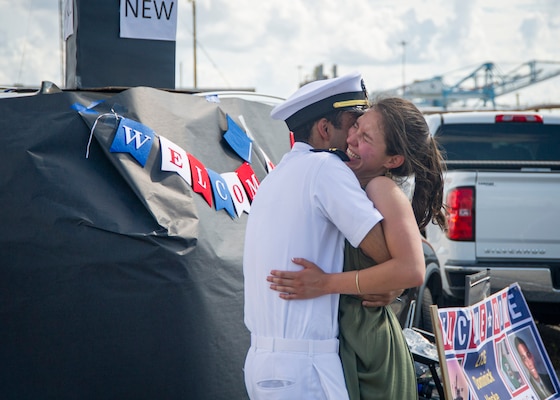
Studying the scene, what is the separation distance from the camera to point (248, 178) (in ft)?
13.9

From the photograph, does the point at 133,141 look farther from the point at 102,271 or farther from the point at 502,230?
the point at 502,230

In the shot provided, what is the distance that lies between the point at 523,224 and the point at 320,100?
4.08 meters

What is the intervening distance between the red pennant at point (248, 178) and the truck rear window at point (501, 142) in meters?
3.53

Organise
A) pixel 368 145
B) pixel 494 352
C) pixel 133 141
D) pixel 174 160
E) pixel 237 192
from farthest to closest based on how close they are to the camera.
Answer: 1. pixel 237 192
2. pixel 494 352
3. pixel 174 160
4. pixel 133 141
5. pixel 368 145

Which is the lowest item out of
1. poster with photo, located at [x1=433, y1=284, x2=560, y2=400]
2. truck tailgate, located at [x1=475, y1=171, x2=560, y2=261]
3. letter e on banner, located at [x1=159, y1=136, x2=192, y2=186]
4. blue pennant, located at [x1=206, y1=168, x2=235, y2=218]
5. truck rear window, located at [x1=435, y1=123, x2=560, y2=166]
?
poster with photo, located at [x1=433, y1=284, x2=560, y2=400]

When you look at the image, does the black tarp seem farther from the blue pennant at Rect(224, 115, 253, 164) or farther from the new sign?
the new sign

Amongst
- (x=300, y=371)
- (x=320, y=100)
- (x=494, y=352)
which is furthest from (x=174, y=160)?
(x=494, y=352)

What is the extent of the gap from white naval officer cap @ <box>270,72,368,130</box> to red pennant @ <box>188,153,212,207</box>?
3.87 feet

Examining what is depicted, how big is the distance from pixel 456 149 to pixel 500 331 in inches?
148

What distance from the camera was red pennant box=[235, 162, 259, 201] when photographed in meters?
4.16

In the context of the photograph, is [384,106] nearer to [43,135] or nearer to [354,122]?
[354,122]

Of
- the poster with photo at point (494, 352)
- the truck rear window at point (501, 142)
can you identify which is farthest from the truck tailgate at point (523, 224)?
the poster with photo at point (494, 352)

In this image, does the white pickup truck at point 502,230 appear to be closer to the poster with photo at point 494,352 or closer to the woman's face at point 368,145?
the poster with photo at point 494,352

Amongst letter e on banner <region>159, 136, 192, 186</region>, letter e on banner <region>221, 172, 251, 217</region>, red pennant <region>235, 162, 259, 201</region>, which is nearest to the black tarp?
Result: letter e on banner <region>159, 136, 192, 186</region>
